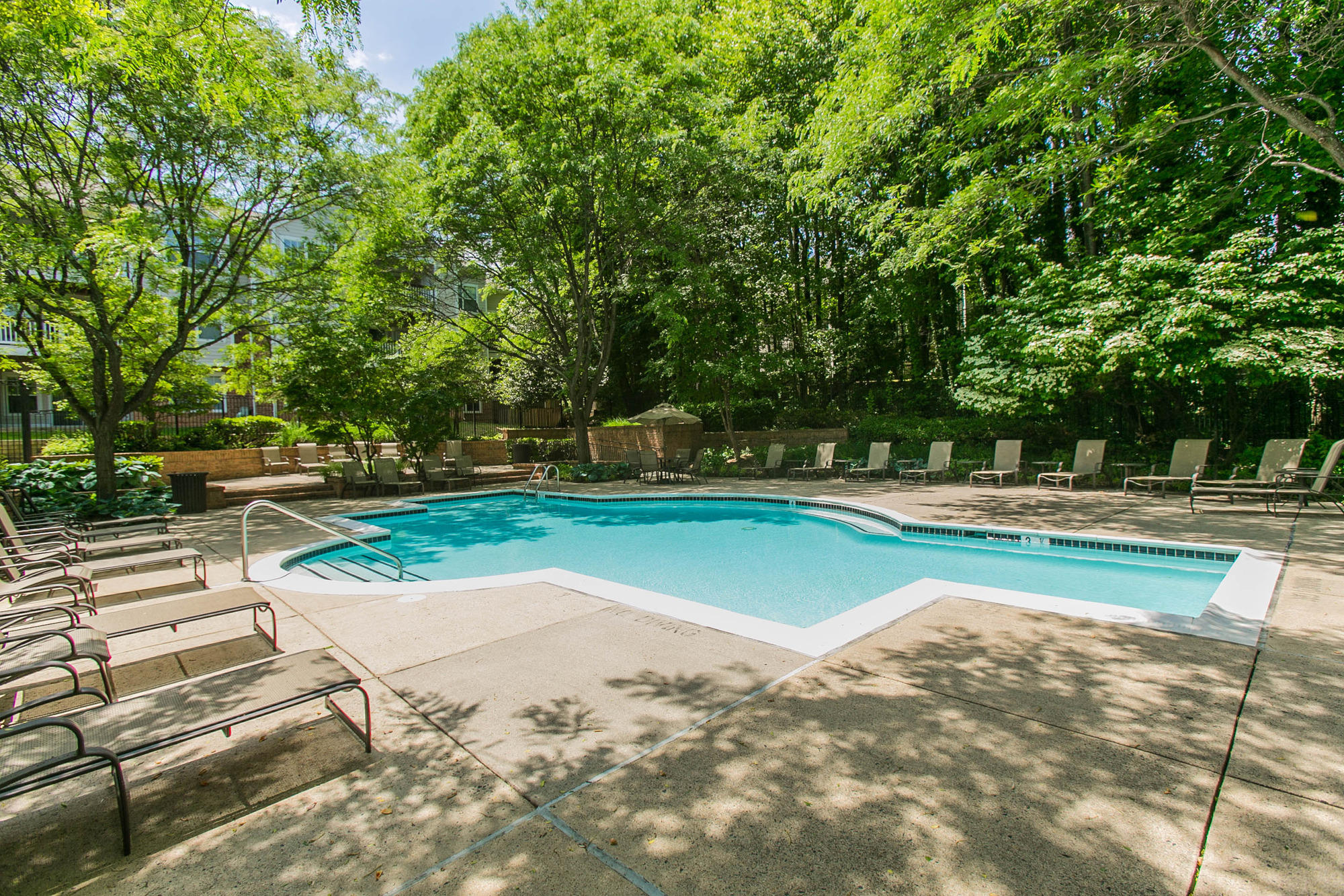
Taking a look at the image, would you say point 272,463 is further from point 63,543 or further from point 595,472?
point 63,543

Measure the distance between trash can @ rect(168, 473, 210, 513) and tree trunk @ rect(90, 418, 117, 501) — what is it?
129cm

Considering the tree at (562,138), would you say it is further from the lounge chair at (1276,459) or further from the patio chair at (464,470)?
the lounge chair at (1276,459)

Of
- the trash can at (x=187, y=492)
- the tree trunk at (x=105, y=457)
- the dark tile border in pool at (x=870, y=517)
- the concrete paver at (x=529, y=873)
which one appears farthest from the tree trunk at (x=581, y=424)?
the concrete paver at (x=529, y=873)

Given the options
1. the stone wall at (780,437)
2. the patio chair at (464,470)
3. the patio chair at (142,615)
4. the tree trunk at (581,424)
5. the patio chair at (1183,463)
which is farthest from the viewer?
the stone wall at (780,437)

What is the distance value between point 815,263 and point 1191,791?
19100mm

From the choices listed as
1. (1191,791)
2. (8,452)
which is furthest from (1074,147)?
(8,452)

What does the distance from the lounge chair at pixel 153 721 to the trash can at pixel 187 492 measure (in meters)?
11.0

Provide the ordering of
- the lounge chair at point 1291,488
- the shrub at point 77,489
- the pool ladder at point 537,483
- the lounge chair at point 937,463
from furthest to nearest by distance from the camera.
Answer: the lounge chair at point 937,463 < the pool ladder at point 537,483 < the shrub at point 77,489 < the lounge chair at point 1291,488

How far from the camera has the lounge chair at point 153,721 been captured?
6.56 feet

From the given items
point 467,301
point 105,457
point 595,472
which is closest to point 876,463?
point 595,472

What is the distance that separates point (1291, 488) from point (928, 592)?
28.3ft

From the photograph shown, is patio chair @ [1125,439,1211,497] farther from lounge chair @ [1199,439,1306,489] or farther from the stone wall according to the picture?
the stone wall

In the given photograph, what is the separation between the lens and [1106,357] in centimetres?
1128

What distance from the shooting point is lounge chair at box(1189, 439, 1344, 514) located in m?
8.21
